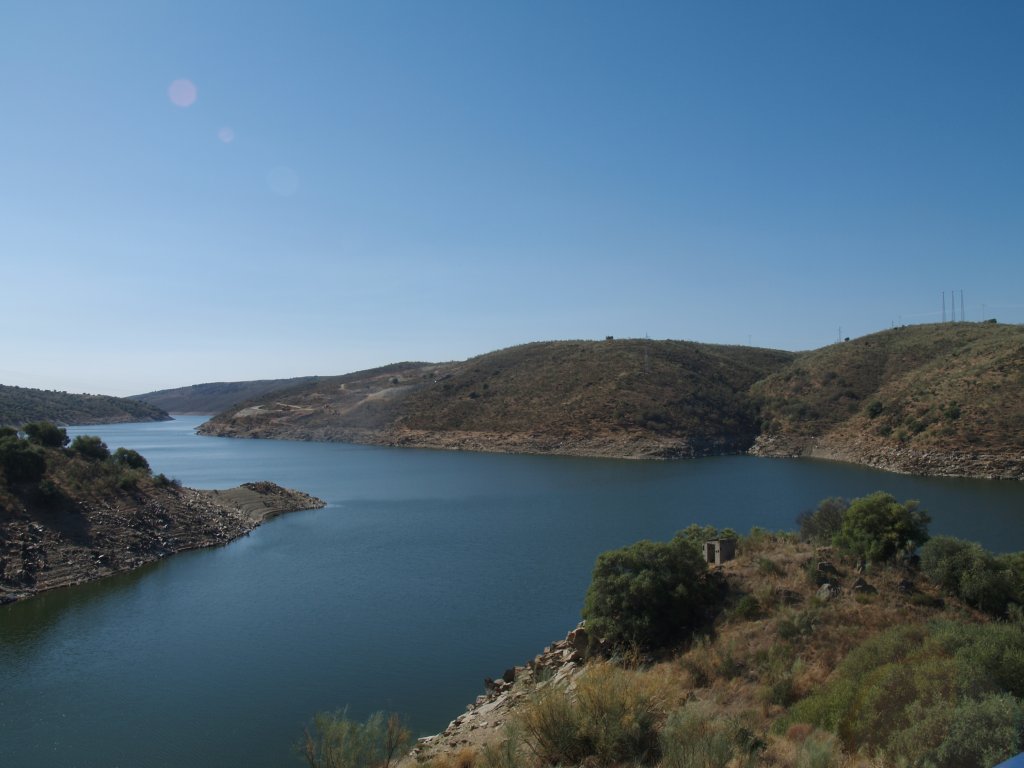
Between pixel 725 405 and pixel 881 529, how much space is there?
64.3m

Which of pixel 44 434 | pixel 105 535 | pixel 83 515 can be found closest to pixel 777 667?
pixel 105 535

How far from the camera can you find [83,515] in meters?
30.9

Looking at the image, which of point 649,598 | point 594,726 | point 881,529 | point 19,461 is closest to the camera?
point 594,726

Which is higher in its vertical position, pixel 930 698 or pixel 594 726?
pixel 930 698

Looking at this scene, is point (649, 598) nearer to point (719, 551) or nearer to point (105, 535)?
point (719, 551)

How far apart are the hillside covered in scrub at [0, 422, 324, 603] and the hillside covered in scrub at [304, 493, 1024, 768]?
20135mm

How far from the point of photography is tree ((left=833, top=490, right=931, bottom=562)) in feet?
52.4

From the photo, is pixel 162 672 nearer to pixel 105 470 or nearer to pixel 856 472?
pixel 105 470

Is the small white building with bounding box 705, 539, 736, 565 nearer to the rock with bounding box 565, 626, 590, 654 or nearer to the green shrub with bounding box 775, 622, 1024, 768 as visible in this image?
the rock with bounding box 565, 626, 590, 654

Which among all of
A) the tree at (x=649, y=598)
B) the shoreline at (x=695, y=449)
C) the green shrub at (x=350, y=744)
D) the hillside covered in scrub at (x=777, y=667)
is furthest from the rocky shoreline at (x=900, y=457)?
the green shrub at (x=350, y=744)

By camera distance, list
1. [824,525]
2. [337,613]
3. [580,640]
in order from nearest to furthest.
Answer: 1. [580,640]
2. [824,525]
3. [337,613]

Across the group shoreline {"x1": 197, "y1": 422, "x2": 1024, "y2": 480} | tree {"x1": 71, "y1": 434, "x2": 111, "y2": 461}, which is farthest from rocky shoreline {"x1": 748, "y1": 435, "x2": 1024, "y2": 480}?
tree {"x1": 71, "y1": 434, "x2": 111, "y2": 461}

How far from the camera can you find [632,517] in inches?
1433

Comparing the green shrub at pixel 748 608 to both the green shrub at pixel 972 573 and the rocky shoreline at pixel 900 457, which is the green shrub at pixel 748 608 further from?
the rocky shoreline at pixel 900 457
